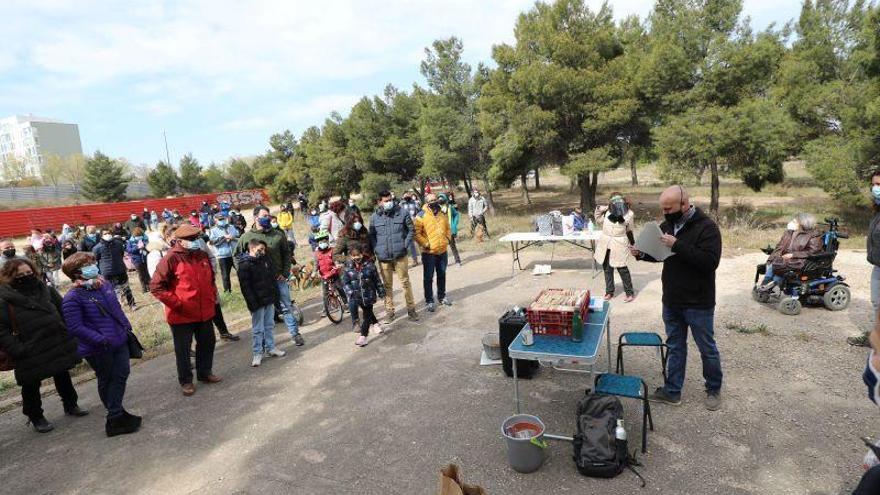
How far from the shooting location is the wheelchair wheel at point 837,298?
604 centimetres

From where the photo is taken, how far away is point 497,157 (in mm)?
19453

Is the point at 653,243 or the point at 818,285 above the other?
the point at 653,243

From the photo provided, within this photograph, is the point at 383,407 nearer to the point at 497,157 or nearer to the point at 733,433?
the point at 733,433

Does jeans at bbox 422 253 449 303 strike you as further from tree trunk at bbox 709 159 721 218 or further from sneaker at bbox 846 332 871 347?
tree trunk at bbox 709 159 721 218

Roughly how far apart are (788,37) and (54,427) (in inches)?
1185

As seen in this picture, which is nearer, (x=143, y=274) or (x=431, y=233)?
(x=431, y=233)

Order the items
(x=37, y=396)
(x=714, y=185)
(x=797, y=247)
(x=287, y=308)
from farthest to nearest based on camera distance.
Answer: (x=714, y=185) < (x=287, y=308) < (x=797, y=247) < (x=37, y=396)

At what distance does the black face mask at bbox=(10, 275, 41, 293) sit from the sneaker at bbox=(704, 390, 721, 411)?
647 cm

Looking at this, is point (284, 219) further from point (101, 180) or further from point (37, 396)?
point (101, 180)

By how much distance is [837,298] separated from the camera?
19.9 ft

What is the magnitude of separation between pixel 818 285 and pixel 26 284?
30.9ft

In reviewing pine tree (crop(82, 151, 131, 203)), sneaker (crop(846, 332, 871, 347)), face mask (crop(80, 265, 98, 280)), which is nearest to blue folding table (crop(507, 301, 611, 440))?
sneaker (crop(846, 332, 871, 347))

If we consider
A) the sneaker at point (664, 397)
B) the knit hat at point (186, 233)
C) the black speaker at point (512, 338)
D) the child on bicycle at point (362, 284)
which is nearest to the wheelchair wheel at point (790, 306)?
the sneaker at point (664, 397)

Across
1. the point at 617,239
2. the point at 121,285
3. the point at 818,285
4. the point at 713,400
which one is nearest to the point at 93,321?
the point at 713,400
